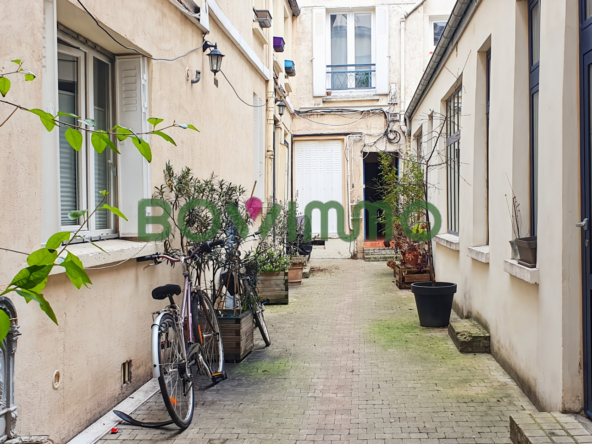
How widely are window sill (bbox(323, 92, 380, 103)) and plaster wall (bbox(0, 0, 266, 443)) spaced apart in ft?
28.8

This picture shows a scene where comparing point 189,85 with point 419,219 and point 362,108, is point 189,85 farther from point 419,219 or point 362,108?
point 362,108

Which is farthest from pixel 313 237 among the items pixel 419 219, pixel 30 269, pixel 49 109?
pixel 30 269

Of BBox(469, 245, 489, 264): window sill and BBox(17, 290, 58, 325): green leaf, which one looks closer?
BBox(17, 290, 58, 325): green leaf

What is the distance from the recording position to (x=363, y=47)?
15.2 meters

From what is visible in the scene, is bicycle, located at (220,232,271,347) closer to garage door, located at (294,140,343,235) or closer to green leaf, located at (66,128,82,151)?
green leaf, located at (66,128,82,151)

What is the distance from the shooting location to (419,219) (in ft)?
34.3

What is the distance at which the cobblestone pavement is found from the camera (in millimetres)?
3812

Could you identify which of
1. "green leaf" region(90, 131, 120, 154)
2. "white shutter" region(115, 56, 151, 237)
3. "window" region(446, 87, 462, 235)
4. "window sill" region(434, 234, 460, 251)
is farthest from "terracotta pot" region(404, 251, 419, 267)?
"green leaf" region(90, 131, 120, 154)

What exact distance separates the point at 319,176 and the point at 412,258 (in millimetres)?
5753

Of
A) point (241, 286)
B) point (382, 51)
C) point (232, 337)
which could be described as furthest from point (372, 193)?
point (232, 337)

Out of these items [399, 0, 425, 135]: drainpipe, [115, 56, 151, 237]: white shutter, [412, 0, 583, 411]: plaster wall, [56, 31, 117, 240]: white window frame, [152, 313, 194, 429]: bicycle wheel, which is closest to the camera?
[412, 0, 583, 411]: plaster wall

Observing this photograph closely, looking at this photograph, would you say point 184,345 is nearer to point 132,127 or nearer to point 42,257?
point 132,127

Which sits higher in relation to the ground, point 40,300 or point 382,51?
point 382,51

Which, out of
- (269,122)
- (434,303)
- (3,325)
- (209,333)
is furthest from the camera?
(269,122)
